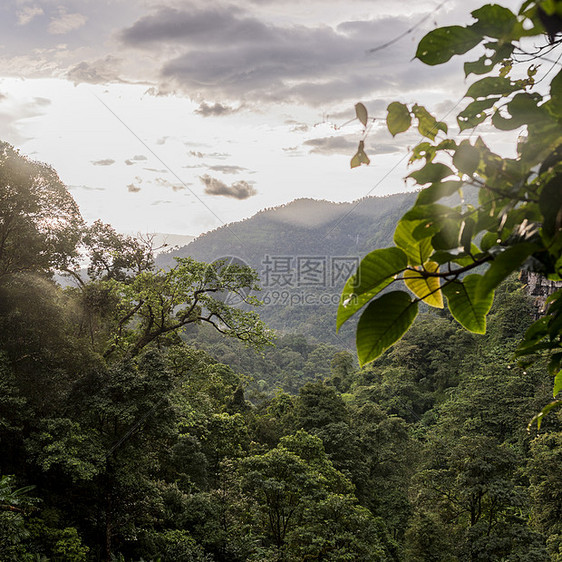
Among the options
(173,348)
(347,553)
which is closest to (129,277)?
(173,348)

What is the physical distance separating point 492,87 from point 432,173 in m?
0.20

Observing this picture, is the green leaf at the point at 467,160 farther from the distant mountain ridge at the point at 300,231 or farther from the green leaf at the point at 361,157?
the distant mountain ridge at the point at 300,231

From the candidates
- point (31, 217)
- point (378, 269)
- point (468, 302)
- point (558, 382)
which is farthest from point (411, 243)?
point (31, 217)

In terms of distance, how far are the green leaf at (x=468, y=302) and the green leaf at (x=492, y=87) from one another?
0.82 feet

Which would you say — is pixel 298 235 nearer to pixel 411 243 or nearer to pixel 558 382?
pixel 558 382

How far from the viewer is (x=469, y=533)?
9.82 m

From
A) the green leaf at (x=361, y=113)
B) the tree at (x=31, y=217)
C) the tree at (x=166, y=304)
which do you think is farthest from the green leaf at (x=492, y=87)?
the tree at (x=31, y=217)

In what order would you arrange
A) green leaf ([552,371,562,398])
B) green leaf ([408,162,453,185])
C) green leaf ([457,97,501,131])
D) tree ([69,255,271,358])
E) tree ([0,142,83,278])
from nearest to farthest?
green leaf ([408,162,453,185]) < green leaf ([457,97,501,131]) < green leaf ([552,371,562,398]) < tree ([0,142,83,278]) < tree ([69,255,271,358])

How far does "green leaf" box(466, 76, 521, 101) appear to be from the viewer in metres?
0.58

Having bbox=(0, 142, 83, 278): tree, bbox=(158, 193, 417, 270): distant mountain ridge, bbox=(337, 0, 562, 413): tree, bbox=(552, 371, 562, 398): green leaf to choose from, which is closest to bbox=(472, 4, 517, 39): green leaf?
bbox=(337, 0, 562, 413): tree

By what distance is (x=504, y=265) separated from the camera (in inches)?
15.4

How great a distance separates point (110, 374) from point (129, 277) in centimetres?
467

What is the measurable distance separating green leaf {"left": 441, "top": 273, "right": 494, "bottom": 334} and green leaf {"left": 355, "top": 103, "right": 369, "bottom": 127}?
25 cm

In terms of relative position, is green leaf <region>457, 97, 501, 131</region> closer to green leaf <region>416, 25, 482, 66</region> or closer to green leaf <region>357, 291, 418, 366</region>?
green leaf <region>416, 25, 482, 66</region>
